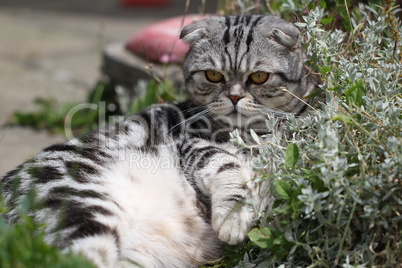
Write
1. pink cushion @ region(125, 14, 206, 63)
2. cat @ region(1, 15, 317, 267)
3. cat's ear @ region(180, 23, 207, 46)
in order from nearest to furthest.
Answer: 1. cat @ region(1, 15, 317, 267)
2. cat's ear @ region(180, 23, 207, 46)
3. pink cushion @ region(125, 14, 206, 63)

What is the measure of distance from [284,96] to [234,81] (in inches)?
9.1

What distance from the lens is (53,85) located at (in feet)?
16.1

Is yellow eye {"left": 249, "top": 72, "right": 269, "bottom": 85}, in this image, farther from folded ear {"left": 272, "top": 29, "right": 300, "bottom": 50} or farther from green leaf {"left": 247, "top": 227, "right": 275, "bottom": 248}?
green leaf {"left": 247, "top": 227, "right": 275, "bottom": 248}

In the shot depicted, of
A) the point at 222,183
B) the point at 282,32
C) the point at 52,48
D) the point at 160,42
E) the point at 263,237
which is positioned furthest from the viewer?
the point at 52,48

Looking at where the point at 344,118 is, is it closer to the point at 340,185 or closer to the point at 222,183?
the point at 340,185

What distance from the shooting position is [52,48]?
5965mm

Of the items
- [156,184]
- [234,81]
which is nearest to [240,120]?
[234,81]

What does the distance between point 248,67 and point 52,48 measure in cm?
430

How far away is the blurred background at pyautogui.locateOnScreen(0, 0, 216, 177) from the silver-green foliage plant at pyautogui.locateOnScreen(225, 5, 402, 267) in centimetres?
148

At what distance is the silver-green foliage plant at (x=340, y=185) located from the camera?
1642 millimetres

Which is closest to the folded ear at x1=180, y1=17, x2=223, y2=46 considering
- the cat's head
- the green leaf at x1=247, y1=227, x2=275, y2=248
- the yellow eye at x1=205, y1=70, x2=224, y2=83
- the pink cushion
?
the cat's head

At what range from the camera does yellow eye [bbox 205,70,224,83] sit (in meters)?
2.28

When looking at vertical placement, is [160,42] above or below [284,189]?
above

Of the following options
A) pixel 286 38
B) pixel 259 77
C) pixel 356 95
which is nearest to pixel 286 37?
pixel 286 38
